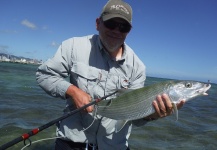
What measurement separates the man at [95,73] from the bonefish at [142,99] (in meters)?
0.12

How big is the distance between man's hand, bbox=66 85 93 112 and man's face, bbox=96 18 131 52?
2.73 feet

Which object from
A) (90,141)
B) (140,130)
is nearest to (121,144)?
(90,141)

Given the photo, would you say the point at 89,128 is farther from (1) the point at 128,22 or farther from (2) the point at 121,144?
(1) the point at 128,22

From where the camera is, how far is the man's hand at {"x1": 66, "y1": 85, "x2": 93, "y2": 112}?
151 inches

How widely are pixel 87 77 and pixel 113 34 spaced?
0.75 meters

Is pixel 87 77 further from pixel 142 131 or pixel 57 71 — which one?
pixel 142 131

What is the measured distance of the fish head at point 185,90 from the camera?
406 cm

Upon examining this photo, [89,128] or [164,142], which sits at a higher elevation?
[89,128]

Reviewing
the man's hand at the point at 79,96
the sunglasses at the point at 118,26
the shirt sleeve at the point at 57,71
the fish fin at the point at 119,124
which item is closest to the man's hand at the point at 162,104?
the fish fin at the point at 119,124

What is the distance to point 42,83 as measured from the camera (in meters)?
4.14

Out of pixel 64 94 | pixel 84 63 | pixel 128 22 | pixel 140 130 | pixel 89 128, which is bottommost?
pixel 140 130

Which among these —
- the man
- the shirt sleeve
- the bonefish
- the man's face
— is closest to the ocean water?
the man

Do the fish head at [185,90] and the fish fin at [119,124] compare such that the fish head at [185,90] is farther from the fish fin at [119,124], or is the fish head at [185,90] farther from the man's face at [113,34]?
the man's face at [113,34]

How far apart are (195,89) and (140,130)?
6269 millimetres
